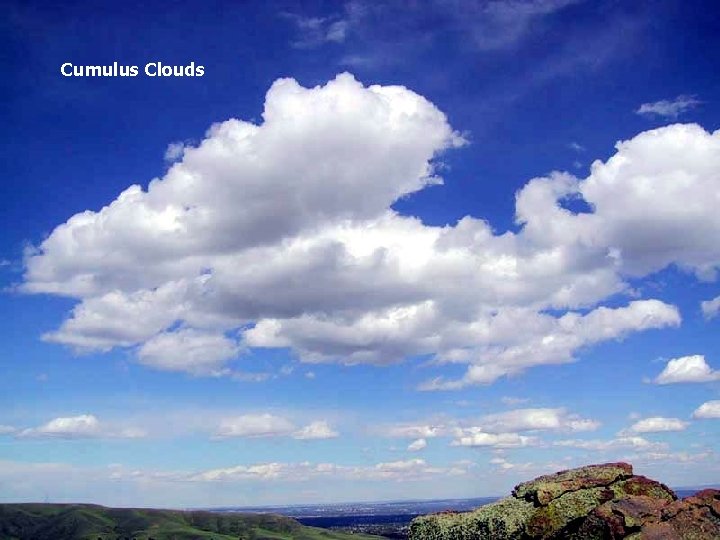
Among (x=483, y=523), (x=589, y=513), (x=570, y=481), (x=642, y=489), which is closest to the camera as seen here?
(x=589, y=513)

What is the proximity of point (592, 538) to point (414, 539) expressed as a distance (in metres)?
14.4

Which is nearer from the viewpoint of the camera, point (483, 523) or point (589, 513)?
point (589, 513)

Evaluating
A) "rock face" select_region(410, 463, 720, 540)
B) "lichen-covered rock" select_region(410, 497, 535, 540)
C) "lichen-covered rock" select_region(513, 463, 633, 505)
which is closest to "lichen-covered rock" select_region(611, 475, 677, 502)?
"rock face" select_region(410, 463, 720, 540)

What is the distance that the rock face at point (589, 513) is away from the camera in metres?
33.9

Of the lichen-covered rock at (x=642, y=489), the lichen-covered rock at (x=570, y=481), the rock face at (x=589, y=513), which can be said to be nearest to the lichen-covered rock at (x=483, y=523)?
the rock face at (x=589, y=513)

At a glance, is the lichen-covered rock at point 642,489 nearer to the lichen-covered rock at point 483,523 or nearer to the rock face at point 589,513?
the rock face at point 589,513

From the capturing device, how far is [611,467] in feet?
135

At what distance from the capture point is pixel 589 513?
36.5 metres

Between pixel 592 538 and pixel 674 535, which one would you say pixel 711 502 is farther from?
pixel 592 538

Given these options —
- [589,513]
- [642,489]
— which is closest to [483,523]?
[589,513]

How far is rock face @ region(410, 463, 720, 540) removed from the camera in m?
33.9

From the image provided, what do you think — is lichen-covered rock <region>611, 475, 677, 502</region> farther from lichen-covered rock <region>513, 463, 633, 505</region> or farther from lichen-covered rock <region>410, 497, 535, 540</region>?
lichen-covered rock <region>410, 497, 535, 540</region>

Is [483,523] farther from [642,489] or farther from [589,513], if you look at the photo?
[642,489]

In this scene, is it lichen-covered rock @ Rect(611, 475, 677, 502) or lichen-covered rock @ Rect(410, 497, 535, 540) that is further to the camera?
lichen-covered rock @ Rect(611, 475, 677, 502)
